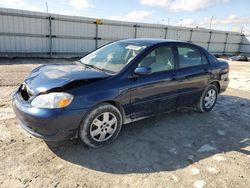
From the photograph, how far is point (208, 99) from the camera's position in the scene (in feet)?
16.5

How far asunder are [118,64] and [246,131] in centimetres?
281

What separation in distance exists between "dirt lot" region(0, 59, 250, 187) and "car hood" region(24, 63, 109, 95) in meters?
0.88

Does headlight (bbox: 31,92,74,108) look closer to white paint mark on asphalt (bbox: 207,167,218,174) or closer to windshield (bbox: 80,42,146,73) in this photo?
windshield (bbox: 80,42,146,73)

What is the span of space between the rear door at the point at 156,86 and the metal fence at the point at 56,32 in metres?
9.85

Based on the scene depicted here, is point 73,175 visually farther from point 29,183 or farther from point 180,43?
point 180,43

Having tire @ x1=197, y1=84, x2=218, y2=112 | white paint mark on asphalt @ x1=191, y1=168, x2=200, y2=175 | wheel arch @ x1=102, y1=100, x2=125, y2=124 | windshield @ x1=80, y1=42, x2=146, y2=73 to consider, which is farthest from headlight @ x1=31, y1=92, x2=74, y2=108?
tire @ x1=197, y1=84, x2=218, y2=112

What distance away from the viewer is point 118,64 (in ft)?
11.9

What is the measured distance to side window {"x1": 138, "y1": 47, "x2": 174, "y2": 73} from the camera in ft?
12.2

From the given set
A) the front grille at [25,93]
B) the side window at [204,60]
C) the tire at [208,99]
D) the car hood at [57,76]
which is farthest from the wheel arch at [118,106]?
the side window at [204,60]

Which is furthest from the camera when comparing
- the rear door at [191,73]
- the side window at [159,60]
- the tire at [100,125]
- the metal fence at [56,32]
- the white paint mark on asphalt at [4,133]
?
→ the metal fence at [56,32]

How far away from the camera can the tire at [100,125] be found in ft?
10.1

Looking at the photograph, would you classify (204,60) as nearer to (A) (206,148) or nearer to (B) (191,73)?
(B) (191,73)

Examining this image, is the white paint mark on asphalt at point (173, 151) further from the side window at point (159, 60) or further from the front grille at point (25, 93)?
the front grille at point (25, 93)

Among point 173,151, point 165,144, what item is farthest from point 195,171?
point 165,144
